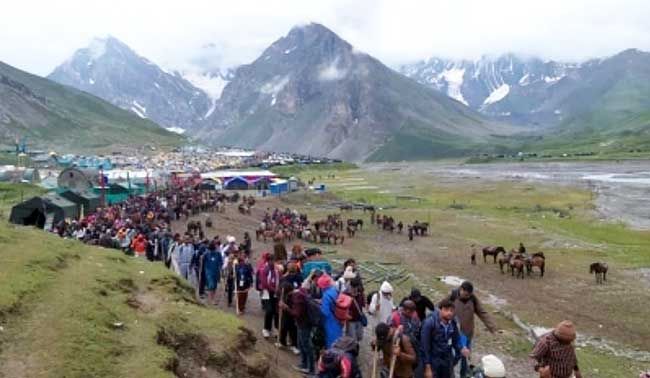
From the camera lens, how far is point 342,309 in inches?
557

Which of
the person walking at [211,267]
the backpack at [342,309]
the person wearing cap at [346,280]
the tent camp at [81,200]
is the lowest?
the tent camp at [81,200]

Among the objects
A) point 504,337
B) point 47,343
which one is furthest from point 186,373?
point 504,337

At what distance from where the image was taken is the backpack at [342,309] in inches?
557

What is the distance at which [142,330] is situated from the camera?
14000 mm

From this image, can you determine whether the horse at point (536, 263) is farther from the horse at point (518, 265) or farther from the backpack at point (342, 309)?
the backpack at point (342, 309)

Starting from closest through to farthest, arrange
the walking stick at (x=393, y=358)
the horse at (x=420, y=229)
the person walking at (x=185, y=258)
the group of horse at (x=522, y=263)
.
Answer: the walking stick at (x=393, y=358) → the person walking at (x=185, y=258) → the group of horse at (x=522, y=263) → the horse at (x=420, y=229)

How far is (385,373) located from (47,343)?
6461 millimetres

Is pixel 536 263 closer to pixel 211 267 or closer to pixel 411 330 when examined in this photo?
pixel 211 267

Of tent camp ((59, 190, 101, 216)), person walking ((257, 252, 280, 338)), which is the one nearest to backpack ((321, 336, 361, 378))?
person walking ((257, 252, 280, 338))

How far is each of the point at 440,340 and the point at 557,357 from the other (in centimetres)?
209

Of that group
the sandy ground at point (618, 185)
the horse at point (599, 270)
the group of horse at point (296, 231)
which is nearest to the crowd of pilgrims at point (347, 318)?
the horse at point (599, 270)

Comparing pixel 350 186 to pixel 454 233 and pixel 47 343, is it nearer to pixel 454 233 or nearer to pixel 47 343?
pixel 454 233

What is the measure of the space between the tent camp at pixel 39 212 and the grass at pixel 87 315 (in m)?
23.4

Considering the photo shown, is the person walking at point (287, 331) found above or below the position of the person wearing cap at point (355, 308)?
below
